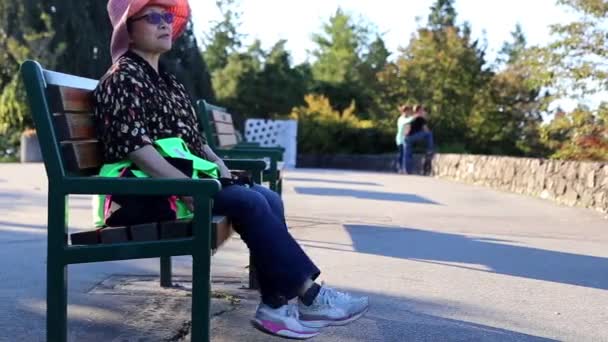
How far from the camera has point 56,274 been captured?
2.63m

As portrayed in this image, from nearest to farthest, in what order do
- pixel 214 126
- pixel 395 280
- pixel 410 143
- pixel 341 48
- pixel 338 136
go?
pixel 395 280
pixel 214 126
pixel 410 143
pixel 338 136
pixel 341 48

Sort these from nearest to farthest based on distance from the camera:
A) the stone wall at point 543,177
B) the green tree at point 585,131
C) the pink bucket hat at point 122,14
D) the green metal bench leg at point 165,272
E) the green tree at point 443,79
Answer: the pink bucket hat at point 122,14
the green metal bench leg at point 165,272
the stone wall at point 543,177
the green tree at point 585,131
the green tree at point 443,79

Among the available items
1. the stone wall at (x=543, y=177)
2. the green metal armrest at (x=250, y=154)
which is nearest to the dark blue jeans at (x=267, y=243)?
the green metal armrest at (x=250, y=154)

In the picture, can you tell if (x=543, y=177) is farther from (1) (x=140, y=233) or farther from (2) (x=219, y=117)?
(1) (x=140, y=233)

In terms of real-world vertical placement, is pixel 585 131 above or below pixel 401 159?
above

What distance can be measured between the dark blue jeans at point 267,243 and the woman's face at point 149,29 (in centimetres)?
74

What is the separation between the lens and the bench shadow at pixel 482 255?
16.1 feet

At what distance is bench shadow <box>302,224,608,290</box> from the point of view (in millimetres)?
4906

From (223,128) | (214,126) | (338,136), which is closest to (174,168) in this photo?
(214,126)

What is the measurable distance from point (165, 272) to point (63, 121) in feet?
4.92

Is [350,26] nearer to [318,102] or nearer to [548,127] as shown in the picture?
[318,102]

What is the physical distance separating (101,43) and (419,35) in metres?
12.4

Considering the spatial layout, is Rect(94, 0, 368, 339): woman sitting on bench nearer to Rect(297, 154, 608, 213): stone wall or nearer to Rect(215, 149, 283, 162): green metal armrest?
Rect(215, 149, 283, 162): green metal armrest

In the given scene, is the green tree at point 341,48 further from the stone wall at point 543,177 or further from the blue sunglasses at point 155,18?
the blue sunglasses at point 155,18
